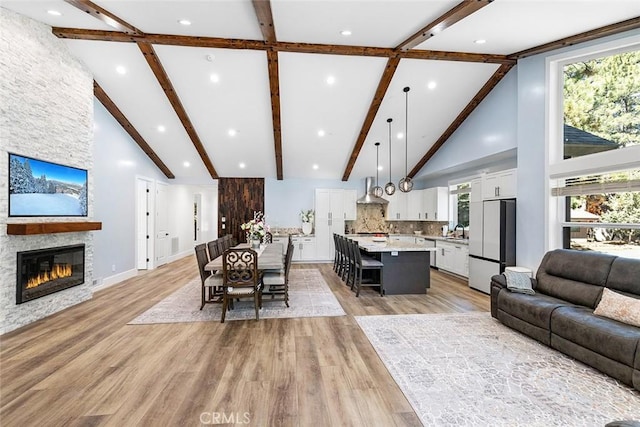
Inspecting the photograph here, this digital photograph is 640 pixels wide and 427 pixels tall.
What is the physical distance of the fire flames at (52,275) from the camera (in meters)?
3.87

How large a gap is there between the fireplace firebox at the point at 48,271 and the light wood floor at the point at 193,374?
406 millimetres

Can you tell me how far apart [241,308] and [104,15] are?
4.28 metres

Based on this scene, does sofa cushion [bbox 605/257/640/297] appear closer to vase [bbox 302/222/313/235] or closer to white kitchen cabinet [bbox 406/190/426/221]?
white kitchen cabinet [bbox 406/190/426/221]

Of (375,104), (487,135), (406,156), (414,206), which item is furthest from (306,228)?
(487,135)

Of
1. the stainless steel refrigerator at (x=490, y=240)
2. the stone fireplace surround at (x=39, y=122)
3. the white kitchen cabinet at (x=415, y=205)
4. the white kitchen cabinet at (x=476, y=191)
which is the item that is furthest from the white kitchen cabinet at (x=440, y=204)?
the stone fireplace surround at (x=39, y=122)

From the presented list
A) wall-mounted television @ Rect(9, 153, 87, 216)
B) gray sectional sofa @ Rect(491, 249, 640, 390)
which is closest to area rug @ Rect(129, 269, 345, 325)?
wall-mounted television @ Rect(9, 153, 87, 216)

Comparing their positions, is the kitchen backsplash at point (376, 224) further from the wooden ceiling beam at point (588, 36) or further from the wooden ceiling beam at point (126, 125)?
the wooden ceiling beam at point (126, 125)

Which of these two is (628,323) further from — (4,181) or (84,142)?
(84,142)

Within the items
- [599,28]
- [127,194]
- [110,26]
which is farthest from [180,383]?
[599,28]

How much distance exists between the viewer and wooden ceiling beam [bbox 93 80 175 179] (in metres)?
5.54

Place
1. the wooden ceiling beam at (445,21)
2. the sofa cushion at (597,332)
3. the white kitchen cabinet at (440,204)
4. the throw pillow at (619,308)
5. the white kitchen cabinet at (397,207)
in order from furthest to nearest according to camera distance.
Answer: the white kitchen cabinet at (397,207), the white kitchen cabinet at (440,204), the wooden ceiling beam at (445,21), the throw pillow at (619,308), the sofa cushion at (597,332)

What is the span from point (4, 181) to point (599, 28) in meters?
7.66

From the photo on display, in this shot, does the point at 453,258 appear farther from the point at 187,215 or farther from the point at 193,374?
the point at 187,215

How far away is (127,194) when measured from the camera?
6512 mm
